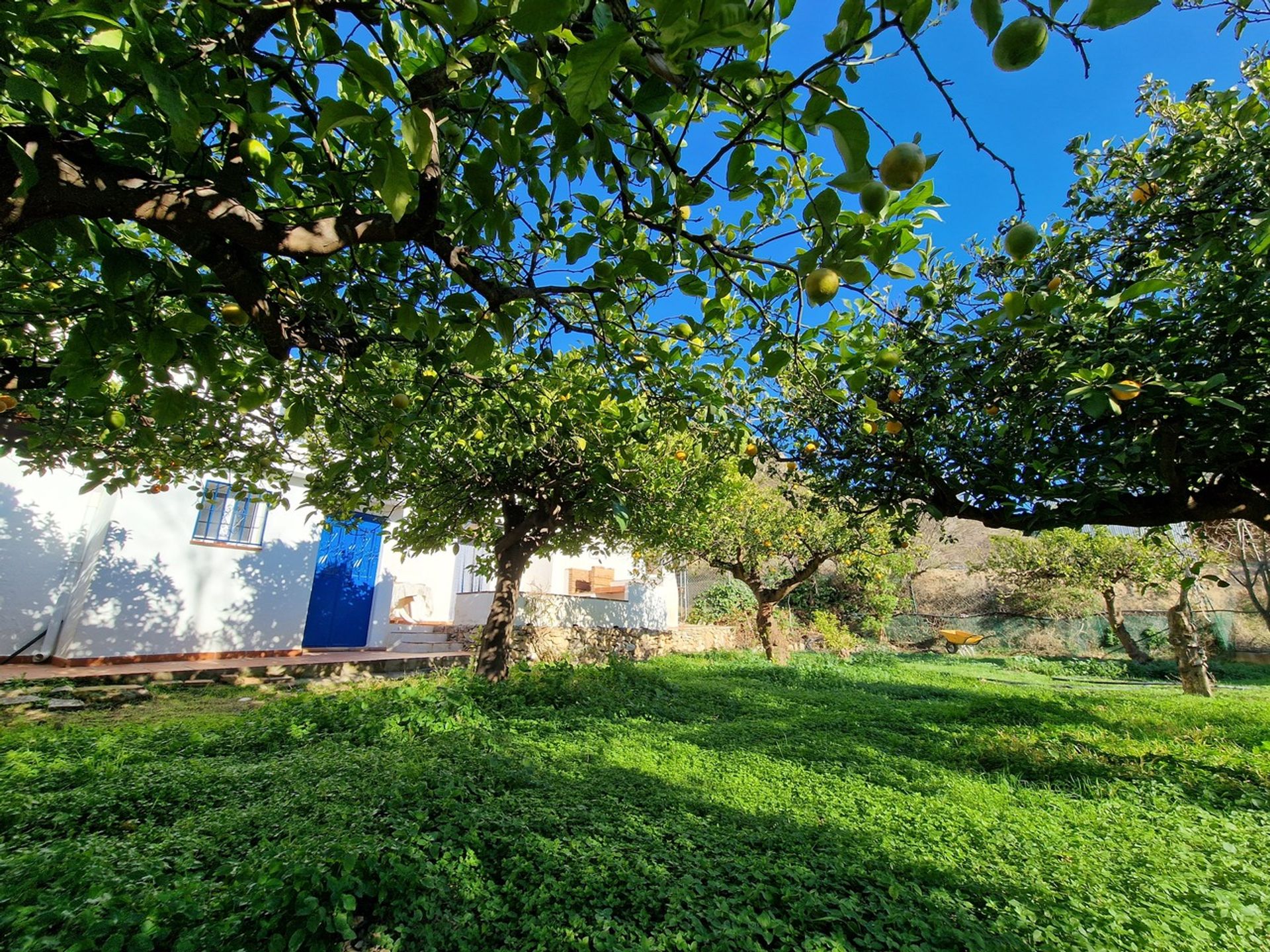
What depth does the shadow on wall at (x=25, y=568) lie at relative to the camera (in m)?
7.20

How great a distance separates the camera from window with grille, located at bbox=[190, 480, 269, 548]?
334 inches

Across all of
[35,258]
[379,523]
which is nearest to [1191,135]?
[35,258]

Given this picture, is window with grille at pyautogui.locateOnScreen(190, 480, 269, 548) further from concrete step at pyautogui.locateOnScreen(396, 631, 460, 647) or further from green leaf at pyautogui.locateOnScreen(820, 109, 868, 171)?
green leaf at pyautogui.locateOnScreen(820, 109, 868, 171)

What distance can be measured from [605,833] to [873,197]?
3082 millimetres

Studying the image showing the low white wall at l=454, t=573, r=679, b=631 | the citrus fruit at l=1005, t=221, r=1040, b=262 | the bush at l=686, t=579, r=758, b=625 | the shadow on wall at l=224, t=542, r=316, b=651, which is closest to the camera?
the citrus fruit at l=1005, t=221, r=1040, b=262

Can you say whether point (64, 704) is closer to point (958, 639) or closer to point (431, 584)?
point (431, 584)

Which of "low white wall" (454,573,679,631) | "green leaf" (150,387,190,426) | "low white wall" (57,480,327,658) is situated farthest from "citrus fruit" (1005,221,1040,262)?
"low white wall" (454,573,679,631)

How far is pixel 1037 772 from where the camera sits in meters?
4.45

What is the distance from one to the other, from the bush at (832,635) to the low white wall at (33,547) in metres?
15.3

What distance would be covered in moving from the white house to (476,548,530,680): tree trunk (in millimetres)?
922

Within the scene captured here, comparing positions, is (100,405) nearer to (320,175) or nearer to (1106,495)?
(320,175)

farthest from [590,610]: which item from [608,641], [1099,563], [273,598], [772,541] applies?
[1099,563]

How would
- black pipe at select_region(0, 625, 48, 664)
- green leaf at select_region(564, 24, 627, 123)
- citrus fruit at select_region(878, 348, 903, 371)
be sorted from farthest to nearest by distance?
black pipe at select_region(0, 625, 48, 664) → citrus fruit at select_region(878, 348, 903, 371) → green leaf at select_region(564, 24, 627, 123)

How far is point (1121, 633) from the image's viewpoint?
12734 millimetres
